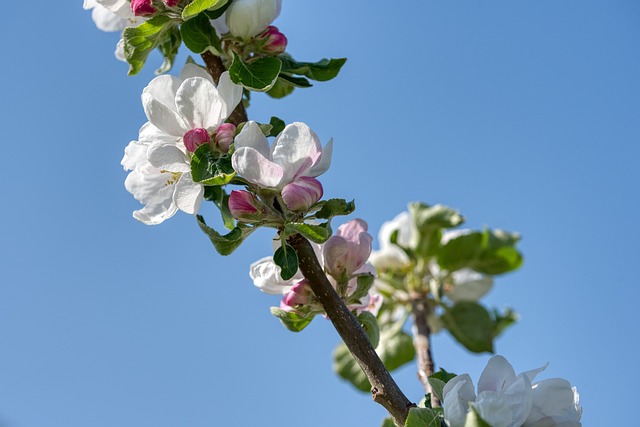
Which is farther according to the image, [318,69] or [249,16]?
[318,69]

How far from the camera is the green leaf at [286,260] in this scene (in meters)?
1.29

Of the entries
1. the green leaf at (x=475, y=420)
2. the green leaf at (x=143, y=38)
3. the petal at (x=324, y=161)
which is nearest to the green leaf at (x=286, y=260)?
the petal at (x=324, y=161)

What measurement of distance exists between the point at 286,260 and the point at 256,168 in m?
0.17

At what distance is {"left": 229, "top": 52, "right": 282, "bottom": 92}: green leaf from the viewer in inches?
54.1

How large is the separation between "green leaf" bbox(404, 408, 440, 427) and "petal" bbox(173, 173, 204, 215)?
0.50 meters

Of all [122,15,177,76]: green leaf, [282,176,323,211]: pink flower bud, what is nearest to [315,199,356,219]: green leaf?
[282,176,323,211]: pink flower bud

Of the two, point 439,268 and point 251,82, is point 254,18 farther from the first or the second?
point 439,268

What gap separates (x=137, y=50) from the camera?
1486 mm

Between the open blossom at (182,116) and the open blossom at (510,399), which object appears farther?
the open blossom at (182,116)

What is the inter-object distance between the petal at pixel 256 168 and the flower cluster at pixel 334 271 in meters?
0.21

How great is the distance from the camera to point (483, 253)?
301 cm

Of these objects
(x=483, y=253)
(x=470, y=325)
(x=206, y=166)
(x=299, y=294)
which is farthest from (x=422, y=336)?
(x=206, y=166)

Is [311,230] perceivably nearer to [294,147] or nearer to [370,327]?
[294,147]

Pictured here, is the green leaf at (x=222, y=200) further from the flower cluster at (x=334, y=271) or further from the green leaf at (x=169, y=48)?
the green leaf at (x=169, y=48)
